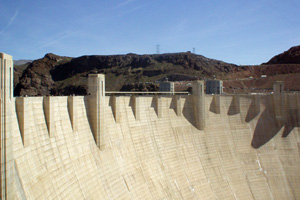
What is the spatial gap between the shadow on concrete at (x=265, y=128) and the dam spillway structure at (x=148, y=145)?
97 mm

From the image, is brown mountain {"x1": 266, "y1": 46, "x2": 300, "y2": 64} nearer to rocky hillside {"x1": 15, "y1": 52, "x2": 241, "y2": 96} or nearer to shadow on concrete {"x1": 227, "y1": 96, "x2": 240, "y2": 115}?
rocky hillside {"x1": 15, "y1": 52, "x2": 241, "y2": 96}

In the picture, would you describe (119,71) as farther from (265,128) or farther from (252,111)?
(265,128)

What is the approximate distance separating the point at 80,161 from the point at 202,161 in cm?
1187

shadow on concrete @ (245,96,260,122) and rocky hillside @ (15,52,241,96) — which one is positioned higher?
rocky hillside @ (15,52,241,96)

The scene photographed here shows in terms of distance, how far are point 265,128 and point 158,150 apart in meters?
12.3

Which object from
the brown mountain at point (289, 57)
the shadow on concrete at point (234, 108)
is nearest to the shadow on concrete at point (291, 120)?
the shadow on concrete at point (234, 108)

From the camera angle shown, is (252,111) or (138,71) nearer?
(252,111)

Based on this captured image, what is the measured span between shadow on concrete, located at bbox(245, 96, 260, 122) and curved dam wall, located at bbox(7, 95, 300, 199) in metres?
0.10

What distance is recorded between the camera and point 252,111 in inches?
977

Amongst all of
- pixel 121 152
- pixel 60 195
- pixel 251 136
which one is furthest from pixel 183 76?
pixel 60 195

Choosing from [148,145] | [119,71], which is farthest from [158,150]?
[119,71]

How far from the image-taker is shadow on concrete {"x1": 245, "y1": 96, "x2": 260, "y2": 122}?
2462cm

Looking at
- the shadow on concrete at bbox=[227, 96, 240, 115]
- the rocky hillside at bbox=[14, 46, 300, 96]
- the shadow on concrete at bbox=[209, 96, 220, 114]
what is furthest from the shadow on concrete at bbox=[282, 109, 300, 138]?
the rocky hillside at bbox=[14, 46, 300, 96]

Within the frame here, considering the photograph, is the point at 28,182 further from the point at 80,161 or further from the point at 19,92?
the point at 19,92
